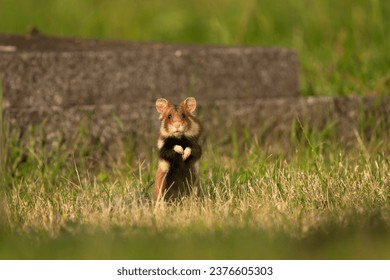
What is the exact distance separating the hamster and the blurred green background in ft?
12.8

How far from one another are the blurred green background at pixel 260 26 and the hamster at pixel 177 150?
3910mm

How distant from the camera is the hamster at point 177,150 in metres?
5.58

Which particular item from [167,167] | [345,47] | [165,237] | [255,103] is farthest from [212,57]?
[165,237]

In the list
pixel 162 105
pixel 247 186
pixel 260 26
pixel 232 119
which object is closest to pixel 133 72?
pixel 232 119

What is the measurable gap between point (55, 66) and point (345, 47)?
3.50m

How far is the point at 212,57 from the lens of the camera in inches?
342

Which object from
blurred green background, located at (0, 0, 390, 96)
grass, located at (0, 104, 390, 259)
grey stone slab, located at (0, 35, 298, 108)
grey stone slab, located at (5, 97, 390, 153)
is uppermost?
blurred green background, located at (0, 0, 390, 96)

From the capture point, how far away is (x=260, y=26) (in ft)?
36.3

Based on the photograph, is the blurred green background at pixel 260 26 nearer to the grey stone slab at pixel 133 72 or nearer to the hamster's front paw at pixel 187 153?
the grey stone slab at pixel 133 72

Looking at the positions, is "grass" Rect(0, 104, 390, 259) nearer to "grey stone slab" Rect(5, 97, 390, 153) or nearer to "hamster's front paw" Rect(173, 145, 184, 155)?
"grey stone slab" Rect(5, 97, 390, 153)

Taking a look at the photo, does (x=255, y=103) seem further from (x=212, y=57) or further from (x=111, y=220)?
(x=111, y=220)

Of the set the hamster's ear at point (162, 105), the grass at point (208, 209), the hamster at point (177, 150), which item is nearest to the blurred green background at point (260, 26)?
the grass at point (208, 209)

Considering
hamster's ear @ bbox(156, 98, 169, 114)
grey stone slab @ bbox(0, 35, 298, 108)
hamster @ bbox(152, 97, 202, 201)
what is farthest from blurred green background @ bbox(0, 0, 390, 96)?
hamster's ear @ bbox(156, 98, 169, 114)

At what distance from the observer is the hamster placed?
5578 millimetres
